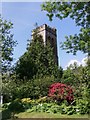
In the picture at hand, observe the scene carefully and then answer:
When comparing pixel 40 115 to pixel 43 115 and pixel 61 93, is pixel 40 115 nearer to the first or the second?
pixel 43 115

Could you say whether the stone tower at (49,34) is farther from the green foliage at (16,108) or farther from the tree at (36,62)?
the green foliage at (16,108)

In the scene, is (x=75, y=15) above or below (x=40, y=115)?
above

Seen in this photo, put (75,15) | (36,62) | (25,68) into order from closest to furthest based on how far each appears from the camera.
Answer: (75,15)
(25,68)
(36,62)

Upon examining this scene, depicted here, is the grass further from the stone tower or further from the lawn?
the stone tower

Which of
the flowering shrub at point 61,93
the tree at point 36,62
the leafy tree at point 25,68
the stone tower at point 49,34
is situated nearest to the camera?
the flowering shrub at point 61,93

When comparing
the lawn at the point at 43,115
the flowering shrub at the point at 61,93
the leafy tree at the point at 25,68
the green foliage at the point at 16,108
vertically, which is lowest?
the lawn at the point at 43,115

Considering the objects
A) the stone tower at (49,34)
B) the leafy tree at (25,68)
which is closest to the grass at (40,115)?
the leafy tree at (25,68)

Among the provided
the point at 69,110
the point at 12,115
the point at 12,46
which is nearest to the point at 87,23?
the point at 69,110

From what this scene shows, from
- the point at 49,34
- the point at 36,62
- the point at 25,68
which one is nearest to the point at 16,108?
the point at 25,68

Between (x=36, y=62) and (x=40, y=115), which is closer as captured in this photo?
(x=40, y=115)

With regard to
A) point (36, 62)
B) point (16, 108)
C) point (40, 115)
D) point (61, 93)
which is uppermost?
point (36, 62)

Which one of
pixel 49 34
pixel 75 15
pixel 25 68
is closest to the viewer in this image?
pixel 75 15

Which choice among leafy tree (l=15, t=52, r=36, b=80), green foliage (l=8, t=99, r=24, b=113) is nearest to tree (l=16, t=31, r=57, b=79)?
leafy tree (l=15, t=52, r=36, b=80)

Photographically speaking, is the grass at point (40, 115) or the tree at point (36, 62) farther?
the tree at point (36, 62)
